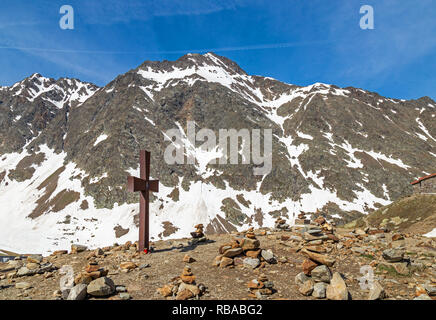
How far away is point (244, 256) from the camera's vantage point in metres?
10.2

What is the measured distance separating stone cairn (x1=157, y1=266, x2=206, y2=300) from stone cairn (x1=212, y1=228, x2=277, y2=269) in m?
2.08

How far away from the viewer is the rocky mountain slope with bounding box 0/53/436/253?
84375 millimetres

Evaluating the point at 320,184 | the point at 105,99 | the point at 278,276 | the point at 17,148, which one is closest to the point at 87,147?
the point at 105,99

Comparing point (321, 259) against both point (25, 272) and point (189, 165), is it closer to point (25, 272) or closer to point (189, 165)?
point (25, 272)

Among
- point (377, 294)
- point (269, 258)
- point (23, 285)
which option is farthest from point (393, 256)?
point (23, 285)

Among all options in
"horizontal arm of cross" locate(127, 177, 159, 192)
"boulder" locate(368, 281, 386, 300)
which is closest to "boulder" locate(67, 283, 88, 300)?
"horizontal arm of cross" locate(127, 177, 159, 192)

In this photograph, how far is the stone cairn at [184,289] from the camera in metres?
6.99

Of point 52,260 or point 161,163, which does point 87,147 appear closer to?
point 161,163

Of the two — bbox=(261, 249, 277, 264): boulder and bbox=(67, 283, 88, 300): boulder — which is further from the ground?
bbox=(261, 249, 277, 264): boulder

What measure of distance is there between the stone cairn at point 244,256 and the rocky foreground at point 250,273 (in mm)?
40

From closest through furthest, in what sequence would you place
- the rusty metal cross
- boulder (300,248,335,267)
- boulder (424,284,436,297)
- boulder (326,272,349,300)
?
1. boulder (326,272,349,300)
2. boulder (424,284,436,297)
3. boulder (300,248,335,267)
4. the rusty metal cross

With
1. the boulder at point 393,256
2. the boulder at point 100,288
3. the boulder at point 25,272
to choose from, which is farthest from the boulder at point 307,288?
the boulder at point 25,272

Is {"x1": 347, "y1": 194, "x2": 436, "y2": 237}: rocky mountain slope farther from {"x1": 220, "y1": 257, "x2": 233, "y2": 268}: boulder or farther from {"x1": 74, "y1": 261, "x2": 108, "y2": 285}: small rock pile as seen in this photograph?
{"x1": 74, "y1": 261, "x2": 108, "y2": 285}: small rock pile

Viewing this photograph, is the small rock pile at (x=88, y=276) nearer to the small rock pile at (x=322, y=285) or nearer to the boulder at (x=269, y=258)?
the boulder at (x=269, y=258)
